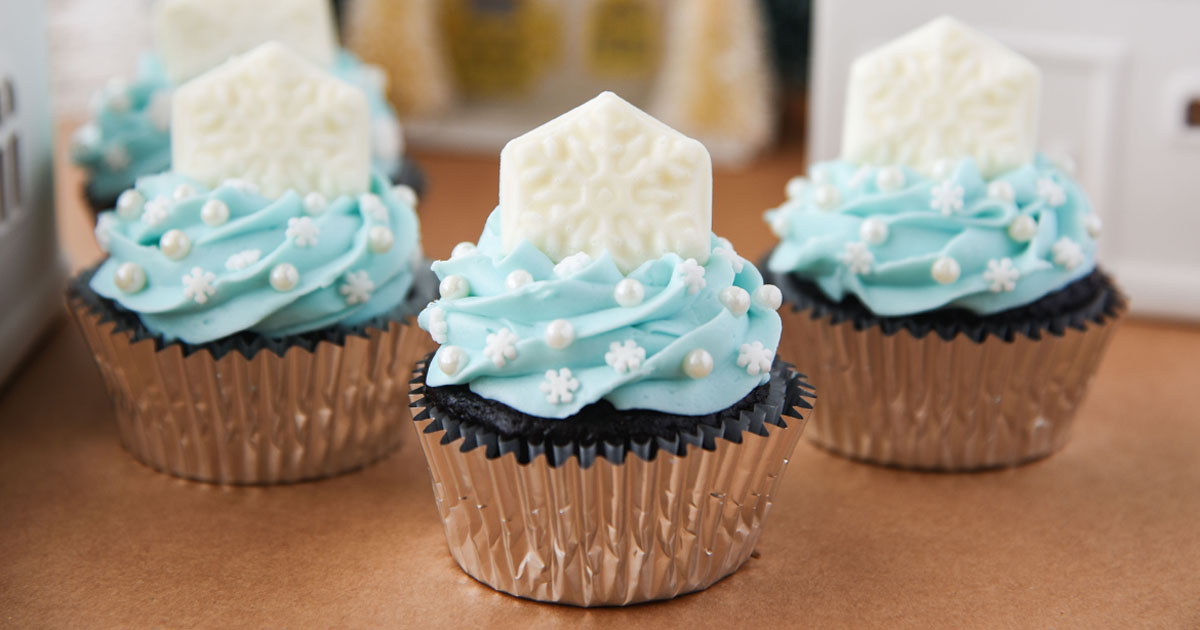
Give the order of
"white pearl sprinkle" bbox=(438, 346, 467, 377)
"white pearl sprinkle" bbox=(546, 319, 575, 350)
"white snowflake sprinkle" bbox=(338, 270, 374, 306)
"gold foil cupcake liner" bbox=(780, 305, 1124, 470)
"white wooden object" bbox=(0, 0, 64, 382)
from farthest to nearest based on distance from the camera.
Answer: "white wooden object" bbox=(0, 0, 64, 382), "gold foil cupcake liner" bbox=(780, 305, 1124, 470), "white snowflake sprinkle" bbox=(338, 270, 374, 306), "white pearl sprinkle" bbox=(438, 346, 467, 377), "white pearl sprinkle" bbox=(546, 319, 575, 350)

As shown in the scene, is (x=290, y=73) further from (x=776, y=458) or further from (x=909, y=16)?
(x=909, y=16)

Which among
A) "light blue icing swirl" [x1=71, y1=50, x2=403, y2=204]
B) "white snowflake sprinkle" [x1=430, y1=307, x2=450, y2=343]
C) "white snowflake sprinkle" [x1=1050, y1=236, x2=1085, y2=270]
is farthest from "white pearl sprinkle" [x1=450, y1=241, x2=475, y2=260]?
"light blue icing swirl" [x1=71, y1=50, x2=403, y2=204]

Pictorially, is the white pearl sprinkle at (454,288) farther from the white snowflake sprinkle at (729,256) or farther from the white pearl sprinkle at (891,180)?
the white pearl sprinkle at (891,180)

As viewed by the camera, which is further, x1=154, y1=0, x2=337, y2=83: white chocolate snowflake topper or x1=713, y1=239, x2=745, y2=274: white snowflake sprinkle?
x1=154, y1=0, x2=337, y2=83: white chocolate snowflake topper

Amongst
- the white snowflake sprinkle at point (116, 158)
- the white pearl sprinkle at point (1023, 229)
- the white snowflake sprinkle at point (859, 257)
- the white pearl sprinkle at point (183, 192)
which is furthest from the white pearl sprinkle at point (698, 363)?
the white snowflake sprinkle at point (116, 158)

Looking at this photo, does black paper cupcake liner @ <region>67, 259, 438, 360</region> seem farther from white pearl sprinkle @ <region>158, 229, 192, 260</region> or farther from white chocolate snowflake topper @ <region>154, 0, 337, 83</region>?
white chocolate snowflake topper @ <region>154, 0, 337, 83</region>

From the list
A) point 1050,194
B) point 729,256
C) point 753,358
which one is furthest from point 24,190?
point 1050,194

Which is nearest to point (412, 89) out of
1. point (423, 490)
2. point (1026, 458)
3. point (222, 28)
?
point (222, 28)
